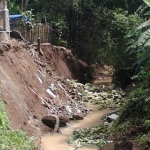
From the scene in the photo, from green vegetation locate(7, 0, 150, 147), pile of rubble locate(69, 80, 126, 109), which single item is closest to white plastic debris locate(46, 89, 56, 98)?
pile of rubble locate(69, 80, 126, 109)

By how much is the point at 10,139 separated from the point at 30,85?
6694 millimetres

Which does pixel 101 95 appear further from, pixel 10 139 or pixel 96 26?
pixel 10 139

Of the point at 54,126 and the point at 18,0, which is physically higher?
the point at 18,0

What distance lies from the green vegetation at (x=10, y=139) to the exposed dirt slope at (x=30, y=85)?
1441 millimetres

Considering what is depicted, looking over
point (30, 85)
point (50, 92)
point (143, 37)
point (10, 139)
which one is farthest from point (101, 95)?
point (10, 139)

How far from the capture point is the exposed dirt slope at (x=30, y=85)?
13.3m

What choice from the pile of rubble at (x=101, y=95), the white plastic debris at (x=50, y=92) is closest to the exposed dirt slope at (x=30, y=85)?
the white plastic debris at (x=50, y=92)

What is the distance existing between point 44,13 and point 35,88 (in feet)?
26.5

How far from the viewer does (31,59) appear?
18.5 meters

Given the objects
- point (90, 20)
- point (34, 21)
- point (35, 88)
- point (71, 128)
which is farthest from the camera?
point (90, 20)

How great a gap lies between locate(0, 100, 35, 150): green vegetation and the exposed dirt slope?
1.44 m

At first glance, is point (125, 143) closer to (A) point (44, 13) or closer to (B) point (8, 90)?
(B) point (8, 90)

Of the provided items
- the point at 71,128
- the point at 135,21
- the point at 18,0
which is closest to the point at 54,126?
the point at 71,128

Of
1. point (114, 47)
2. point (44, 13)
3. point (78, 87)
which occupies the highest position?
point (44, 13)
